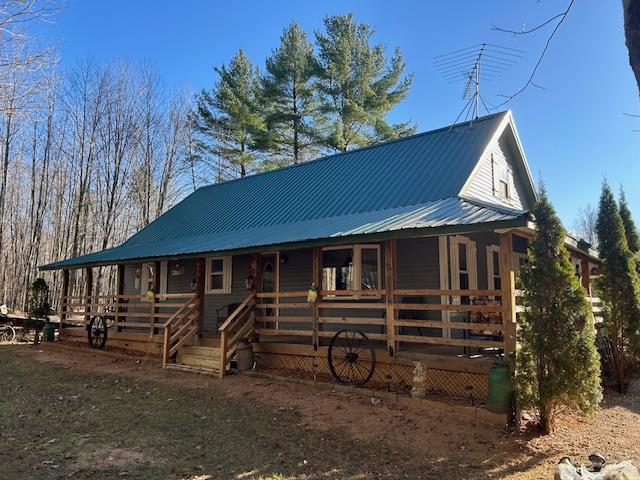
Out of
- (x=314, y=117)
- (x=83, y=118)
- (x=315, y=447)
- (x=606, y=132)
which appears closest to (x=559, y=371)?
(x=315, y=447)

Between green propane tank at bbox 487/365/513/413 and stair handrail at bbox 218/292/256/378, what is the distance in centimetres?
546

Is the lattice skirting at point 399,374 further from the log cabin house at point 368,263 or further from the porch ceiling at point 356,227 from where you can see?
the porch ceiling at point 356,227

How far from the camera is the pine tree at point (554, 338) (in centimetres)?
605

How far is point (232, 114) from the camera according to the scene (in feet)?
95.1

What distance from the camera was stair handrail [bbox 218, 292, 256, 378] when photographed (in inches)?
392

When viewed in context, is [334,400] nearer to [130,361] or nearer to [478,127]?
[130,361]

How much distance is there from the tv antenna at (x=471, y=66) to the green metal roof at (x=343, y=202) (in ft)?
5.95

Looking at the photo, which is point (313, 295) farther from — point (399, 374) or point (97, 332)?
point (97, 332)

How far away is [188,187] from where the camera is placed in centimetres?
3097

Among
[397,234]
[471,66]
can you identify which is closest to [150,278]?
[397,234]

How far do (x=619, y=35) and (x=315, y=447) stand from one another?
5902 mm

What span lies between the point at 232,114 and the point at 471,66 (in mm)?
21359

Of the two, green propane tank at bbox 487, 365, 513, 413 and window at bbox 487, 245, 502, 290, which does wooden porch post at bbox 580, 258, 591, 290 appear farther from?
green propane tank at bbox 487, 365, 513, 413

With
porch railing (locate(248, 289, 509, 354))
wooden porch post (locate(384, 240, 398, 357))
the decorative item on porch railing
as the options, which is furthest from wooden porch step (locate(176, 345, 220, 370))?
wooden porch post (locate(384, 240, 398, 357))
